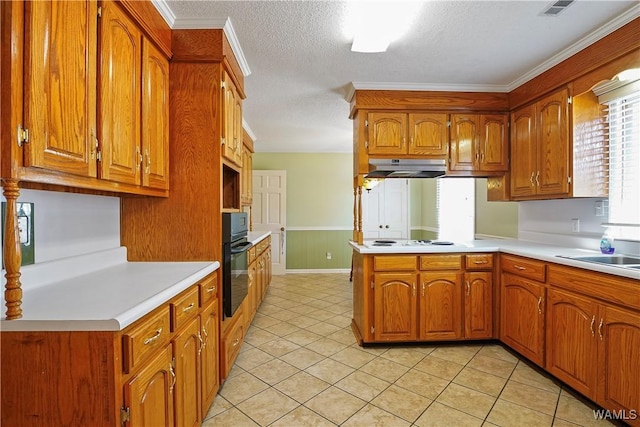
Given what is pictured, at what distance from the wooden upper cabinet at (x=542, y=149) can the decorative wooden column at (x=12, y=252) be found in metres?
3.16

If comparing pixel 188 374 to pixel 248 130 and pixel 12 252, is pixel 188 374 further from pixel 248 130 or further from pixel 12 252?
pixel 248 130

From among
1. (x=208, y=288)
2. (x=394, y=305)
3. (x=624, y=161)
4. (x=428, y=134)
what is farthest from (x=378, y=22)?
(x=394, y=305)

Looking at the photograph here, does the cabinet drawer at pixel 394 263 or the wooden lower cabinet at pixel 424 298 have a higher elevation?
the cabinet drawer at pixel 394 263

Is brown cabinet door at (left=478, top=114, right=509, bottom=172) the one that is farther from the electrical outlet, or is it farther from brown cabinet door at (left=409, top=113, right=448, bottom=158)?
the electrical outlet

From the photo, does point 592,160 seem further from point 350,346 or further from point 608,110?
point 350,346

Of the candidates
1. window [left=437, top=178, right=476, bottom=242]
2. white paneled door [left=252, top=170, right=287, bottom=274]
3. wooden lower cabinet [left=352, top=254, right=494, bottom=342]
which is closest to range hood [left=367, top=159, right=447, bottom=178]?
wooden lower cabinet [left=352, top=254, right=494, bottom=342]

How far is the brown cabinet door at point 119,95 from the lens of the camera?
129cm

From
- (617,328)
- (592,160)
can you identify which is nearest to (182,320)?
(617,328)

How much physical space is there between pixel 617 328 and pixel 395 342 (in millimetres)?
1507

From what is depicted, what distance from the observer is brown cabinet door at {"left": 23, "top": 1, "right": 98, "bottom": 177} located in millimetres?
929

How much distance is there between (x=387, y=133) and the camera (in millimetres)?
2781

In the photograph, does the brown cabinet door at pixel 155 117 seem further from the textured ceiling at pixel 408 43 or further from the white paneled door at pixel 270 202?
the white paneled door at pixel 270 202

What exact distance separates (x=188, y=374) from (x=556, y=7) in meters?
2.85

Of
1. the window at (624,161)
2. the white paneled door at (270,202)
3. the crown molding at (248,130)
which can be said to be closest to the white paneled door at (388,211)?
the white paneled door at (270,202)
